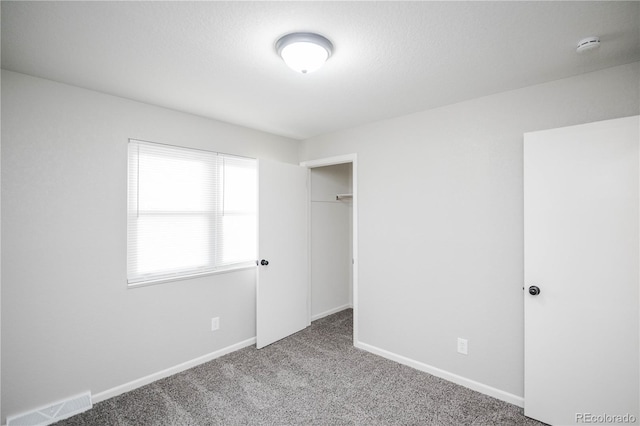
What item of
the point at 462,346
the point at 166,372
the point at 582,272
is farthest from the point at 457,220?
the point at 166,372

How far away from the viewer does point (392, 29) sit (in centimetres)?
162

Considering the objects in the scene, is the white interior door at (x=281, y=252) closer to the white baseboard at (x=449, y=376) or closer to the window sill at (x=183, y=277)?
the window sill at (x=183, y=277)

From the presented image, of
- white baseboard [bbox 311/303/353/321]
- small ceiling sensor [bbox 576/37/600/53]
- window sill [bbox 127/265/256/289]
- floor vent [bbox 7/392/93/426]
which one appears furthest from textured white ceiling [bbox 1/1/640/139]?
white baseboard [bbox 311/303/353/321]

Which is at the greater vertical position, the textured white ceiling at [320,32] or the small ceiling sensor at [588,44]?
the textured white ceiling at [320,32]

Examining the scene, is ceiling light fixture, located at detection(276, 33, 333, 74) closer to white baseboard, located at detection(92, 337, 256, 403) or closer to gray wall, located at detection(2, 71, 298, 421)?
gray wall, located at detection(2, 71, 298, 421)

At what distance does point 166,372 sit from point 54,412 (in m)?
0.77

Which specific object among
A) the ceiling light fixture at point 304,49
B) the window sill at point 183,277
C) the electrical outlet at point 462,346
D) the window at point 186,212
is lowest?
the electrical outlet at point 462,346

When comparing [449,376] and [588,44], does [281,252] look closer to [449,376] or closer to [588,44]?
[449,376]

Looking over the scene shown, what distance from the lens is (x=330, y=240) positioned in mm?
4457

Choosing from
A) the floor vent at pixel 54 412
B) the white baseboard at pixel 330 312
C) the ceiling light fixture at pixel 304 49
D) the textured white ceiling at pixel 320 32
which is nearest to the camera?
the textured white ceiling at pixel 320 32

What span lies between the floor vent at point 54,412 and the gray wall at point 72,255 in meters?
0.05

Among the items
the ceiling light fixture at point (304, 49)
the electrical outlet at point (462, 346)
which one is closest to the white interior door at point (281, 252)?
the ceiling light fixture at point (304, 49)

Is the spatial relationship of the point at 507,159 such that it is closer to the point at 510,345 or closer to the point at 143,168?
the point at 510,345

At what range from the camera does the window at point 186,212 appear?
2.66 meters
